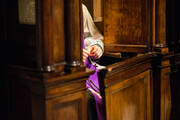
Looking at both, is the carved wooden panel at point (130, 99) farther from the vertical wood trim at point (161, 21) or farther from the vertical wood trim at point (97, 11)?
the vertical wood trim at point (97, 11)

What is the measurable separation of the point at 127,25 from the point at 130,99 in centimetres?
102

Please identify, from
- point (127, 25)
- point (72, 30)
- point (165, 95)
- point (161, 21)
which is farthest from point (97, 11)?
point (72, 30)

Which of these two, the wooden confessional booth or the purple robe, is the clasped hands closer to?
the purple robe

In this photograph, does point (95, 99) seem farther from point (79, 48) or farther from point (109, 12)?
point (109, 12)

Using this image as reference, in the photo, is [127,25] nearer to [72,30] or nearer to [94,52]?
[94,52]

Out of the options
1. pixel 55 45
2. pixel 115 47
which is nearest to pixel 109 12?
pixel 115 47

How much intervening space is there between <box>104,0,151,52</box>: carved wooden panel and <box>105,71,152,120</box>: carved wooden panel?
0.41m

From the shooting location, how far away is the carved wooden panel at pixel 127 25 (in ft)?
10.7

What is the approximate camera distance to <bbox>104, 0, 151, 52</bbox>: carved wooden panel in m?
3.26

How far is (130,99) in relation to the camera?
277cm

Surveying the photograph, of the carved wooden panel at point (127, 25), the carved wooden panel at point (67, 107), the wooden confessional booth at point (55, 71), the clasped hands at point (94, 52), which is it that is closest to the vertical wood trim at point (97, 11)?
the carved wooden panel at point (127, 25)

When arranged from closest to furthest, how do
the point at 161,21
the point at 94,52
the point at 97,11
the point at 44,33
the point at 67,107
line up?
1. the point at 44,33
2. the point at 67,107
3. the point at 94,52
4. the point at 161,21
5. the point at 97,11

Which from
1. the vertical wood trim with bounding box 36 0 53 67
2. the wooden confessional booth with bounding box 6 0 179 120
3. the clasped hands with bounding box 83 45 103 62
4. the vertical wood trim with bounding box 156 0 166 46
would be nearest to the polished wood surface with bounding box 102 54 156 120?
the wooden confessional booth with bounding box 6 0 179 120

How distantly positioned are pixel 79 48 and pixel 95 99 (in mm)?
823
